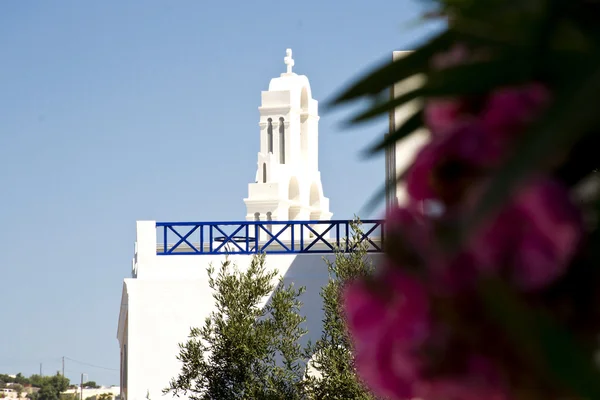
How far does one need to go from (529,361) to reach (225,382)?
13.3 meters

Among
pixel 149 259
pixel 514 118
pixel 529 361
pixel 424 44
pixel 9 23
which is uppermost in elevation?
pixel 9 23

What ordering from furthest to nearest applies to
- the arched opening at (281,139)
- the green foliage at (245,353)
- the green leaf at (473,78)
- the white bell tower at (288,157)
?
the arched opening at (281,139) < the white bell tower at (288,157) < the green foliage at (245,353) < the green leaf at (473,78)

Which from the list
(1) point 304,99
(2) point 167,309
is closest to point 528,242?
(2) point 167,309

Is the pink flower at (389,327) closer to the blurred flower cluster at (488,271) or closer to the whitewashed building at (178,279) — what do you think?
the blurred flower cluster at (488,271)

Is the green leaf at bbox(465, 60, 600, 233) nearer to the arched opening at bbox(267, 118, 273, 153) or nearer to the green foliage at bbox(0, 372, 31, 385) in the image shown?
the arched opening at bbox(267, 118, 273, 153)

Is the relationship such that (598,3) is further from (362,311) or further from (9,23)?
(9,23)

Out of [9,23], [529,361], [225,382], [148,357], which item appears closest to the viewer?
[529,361]

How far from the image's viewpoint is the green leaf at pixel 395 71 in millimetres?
913

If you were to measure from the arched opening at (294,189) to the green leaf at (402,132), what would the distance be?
127ft

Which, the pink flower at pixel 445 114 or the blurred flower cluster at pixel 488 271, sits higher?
the pink flower at pixel 445 114

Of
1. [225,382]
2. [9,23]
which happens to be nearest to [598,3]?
[225,382]

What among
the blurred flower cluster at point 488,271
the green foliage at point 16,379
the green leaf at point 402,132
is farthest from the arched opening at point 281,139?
the green foliage at point 16,379

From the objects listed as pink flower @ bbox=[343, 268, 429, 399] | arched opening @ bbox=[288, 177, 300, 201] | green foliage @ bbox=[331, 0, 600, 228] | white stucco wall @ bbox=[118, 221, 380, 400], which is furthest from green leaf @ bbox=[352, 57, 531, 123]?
arched opening @ bbox=[288, 177, 300, 201]

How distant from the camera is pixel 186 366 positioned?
1403 centimetres
